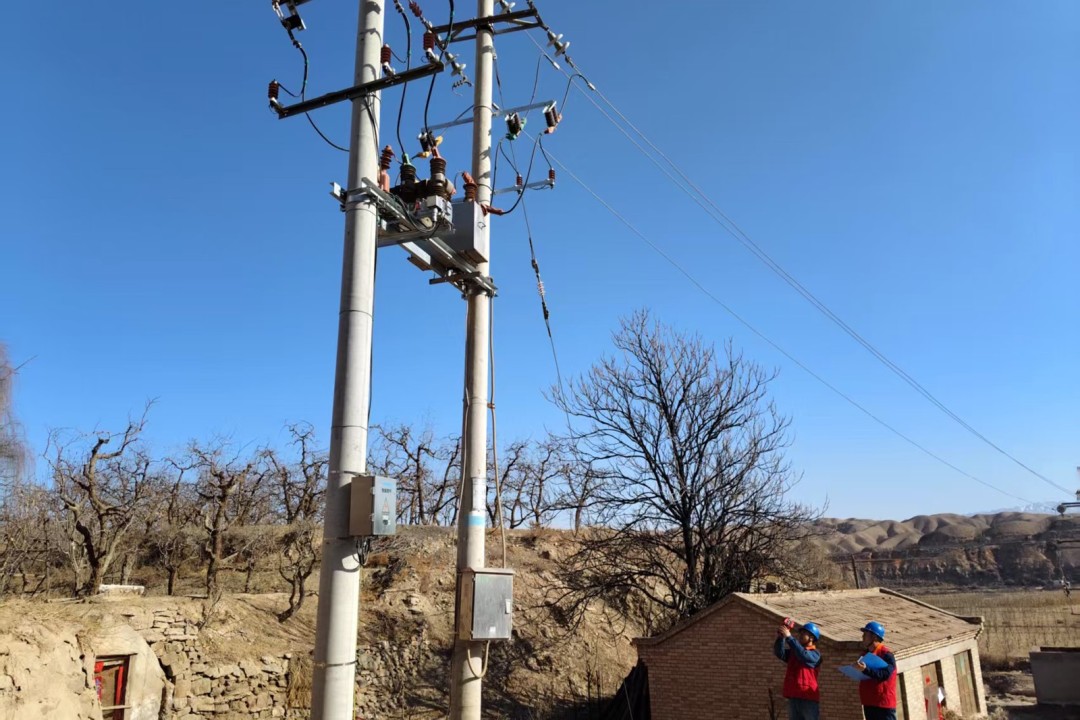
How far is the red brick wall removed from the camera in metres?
14.8

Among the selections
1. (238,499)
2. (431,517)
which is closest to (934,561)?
(431,517)

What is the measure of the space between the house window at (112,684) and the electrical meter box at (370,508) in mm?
12513

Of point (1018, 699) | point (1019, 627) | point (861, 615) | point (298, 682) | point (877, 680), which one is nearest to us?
point (877, 680)

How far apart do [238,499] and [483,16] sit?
2355 cm

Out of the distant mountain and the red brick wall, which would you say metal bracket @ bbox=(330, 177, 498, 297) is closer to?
the red brick wall

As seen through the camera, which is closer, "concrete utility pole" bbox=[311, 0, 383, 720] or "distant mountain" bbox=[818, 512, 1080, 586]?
"concrete utility pole" bbox=[311, 0, 383, 720]

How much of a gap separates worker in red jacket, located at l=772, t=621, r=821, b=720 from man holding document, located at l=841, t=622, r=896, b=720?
0.60 metres

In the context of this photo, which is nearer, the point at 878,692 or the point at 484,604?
the point at 484,604

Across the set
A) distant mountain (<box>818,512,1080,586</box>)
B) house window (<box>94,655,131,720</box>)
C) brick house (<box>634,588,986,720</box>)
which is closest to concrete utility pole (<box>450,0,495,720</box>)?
brick house (<box>634,588,986,720</box>)

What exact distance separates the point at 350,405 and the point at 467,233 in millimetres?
2922

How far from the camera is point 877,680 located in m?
7.78

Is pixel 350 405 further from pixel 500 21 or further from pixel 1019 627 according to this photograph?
pixel 1019 627

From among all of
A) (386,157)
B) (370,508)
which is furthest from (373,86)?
(370,508)

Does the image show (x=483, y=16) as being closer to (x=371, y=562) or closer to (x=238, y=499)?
(x=371, y=562)
